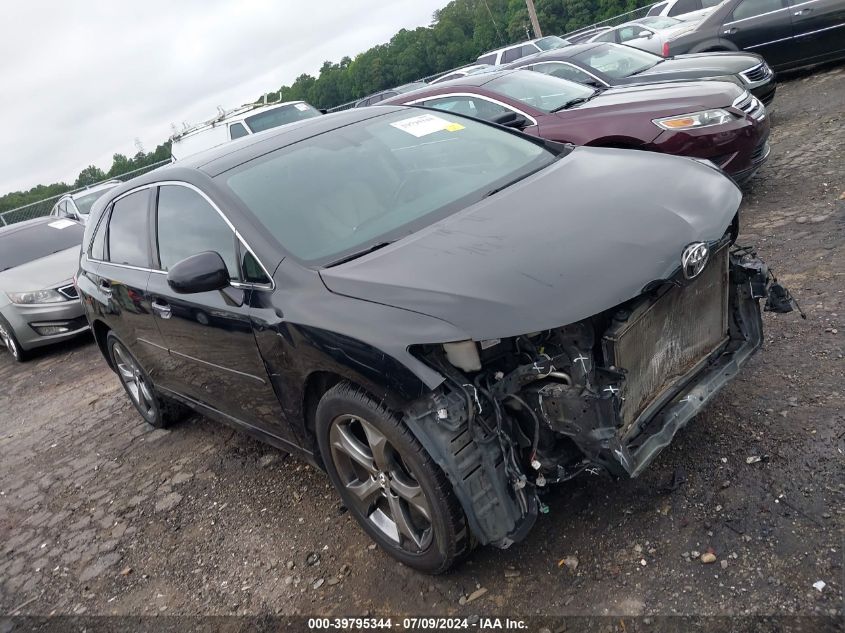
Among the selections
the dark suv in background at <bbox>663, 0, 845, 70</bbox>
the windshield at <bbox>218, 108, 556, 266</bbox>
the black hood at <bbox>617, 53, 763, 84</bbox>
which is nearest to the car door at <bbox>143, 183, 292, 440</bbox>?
the windshield at <bbox>218, 108, 556, 266</bbox>

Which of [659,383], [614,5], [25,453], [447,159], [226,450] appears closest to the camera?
[659,383]

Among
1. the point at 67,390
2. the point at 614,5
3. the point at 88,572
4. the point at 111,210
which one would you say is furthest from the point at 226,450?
the point at 614,5

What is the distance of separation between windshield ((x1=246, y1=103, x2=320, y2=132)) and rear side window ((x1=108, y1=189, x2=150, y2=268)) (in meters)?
8.20

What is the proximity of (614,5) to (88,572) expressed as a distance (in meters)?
47.6

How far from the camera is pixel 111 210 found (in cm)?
468

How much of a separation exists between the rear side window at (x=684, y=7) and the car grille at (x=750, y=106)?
12.4 m

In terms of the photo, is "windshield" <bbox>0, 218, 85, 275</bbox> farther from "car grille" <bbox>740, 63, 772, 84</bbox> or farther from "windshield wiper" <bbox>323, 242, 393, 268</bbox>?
"car grille" <bbox>740, 63, 772, 84</bbox>

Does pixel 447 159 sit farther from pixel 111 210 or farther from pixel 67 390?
pixel 67 390

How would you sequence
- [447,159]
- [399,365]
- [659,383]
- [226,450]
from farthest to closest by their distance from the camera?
[226,450] → [447,159] → [659,383] → [399,365]

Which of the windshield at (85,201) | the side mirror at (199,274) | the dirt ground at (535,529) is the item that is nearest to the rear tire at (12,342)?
the dirt ground at (535,529)

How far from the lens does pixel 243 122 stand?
484 inches

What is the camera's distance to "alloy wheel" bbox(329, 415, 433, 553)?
2.71 meters

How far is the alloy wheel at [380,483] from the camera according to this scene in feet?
8.88

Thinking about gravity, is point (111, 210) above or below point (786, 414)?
above
